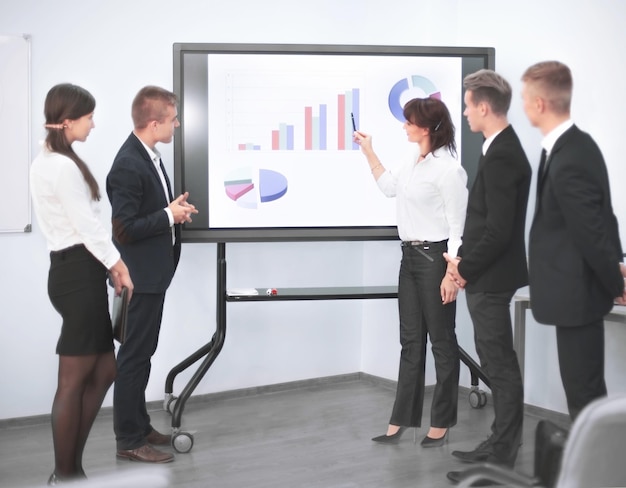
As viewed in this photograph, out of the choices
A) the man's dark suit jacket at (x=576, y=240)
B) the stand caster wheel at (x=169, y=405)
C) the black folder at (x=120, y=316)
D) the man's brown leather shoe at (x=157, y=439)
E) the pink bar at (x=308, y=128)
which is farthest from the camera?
the stand caster wheel at (x=169, y=405)

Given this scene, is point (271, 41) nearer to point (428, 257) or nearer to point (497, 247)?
point (428, 257)

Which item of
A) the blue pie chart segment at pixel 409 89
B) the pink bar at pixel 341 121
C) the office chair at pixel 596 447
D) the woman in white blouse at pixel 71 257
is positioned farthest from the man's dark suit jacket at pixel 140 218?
the office chair at pixel 596 447

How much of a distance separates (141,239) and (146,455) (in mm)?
899

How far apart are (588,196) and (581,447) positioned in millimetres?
1280

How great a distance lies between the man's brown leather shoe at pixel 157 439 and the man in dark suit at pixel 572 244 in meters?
1.83

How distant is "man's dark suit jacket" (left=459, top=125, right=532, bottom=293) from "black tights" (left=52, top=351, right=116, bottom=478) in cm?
142

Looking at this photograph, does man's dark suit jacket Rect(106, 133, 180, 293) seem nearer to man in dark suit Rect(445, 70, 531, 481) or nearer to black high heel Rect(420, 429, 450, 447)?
man in dark suit Rect(445, 70, 531, 481)

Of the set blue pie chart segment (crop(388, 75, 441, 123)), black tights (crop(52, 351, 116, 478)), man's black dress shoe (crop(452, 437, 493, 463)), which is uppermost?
blue pie chart segment (crop(388, 75, 441, 123))

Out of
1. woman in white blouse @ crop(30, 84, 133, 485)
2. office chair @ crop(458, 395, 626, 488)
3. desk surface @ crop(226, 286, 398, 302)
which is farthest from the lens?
desk surface @ crop(226, 286, 398, 302)

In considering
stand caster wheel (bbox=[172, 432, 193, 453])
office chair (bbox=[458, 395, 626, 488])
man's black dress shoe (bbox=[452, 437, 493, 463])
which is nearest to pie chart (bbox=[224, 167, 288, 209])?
stand caster wheel (bbox=[172, 432, 193, 453])

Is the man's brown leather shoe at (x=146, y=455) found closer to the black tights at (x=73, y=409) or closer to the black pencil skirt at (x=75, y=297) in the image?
the black tights at (x=73, y=409)

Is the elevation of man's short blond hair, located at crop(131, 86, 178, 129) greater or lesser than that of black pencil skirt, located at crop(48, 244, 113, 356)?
greater

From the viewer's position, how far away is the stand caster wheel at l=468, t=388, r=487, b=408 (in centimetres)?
400

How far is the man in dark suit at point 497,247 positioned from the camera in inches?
106
